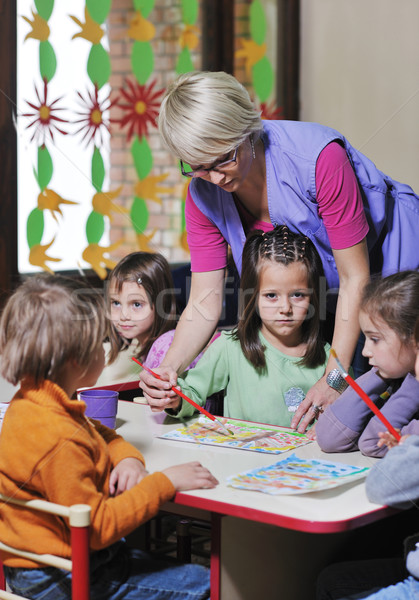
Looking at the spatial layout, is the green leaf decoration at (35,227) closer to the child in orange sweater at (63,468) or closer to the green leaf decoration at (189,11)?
the green leaf decoration at (189,11)

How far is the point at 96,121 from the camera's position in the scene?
316cm

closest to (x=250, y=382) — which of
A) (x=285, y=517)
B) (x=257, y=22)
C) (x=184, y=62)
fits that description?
(x=285, y=517)

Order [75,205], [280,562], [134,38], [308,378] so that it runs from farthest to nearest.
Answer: [134,38] < [75,205] < [308,378] < [280,562]

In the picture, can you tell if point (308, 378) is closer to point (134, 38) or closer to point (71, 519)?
point (71, 519)

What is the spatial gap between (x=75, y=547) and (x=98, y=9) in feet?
8.57

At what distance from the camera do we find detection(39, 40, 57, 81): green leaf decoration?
2.91m

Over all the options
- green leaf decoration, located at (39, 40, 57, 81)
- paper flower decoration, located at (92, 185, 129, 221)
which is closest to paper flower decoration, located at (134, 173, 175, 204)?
paper flower decoration, located at (92, 185, 129, 221)

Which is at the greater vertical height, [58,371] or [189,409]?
[58,371]

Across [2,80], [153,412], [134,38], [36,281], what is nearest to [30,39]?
[2,80]

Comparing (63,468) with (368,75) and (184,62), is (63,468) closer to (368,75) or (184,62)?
(184,62)

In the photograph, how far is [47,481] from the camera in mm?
1080

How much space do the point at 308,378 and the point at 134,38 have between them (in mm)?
2139

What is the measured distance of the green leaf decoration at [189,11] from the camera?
3598 millimetres

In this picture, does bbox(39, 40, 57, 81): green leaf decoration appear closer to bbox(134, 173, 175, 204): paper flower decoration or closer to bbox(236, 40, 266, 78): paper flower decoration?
bbox(134, 173, 175, 204): paper flower decoration
